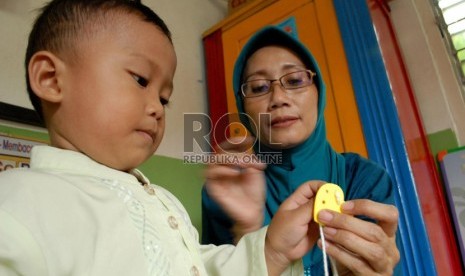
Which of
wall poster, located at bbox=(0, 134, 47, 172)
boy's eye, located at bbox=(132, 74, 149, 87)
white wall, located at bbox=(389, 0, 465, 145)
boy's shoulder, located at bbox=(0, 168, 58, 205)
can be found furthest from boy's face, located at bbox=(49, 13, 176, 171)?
white wall, located at bbox=(389, 0, 465, 145)

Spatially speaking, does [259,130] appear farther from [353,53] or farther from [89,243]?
[89,243]

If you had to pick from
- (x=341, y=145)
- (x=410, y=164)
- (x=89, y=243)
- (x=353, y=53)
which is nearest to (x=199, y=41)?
(x=353, y=53)

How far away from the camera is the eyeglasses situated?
0.94 m

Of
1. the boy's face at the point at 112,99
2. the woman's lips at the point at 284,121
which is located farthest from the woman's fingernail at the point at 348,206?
the woman's lips at the point at 284,121

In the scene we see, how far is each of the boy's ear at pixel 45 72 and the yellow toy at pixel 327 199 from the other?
0.42 m

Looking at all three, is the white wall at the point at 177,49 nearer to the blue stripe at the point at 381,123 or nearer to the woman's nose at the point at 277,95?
the woman's nose at the point at 277,95

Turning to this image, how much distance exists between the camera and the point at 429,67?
1.41 meters

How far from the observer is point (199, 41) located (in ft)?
5.35

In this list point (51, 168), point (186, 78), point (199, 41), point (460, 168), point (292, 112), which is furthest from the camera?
point (199, 41)

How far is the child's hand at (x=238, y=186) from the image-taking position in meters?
0.69

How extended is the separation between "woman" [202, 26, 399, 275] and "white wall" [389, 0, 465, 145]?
2.21 ft

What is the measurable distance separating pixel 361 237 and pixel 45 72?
54cm

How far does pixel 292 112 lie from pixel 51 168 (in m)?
0.60

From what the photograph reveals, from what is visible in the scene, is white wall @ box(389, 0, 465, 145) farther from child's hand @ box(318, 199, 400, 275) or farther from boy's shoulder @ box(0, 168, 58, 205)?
boy's shoulder @ box(0, 168, 58, 205)
